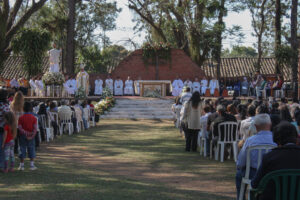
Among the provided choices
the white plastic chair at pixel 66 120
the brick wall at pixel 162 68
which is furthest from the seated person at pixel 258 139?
the brick wall at pixel 162 68

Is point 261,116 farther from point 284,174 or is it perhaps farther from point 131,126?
point 131,126

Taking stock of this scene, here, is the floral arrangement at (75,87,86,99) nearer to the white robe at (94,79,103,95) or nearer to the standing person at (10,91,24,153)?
the white robe at (94,79,103,95)

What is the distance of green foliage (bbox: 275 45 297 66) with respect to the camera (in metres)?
26.5

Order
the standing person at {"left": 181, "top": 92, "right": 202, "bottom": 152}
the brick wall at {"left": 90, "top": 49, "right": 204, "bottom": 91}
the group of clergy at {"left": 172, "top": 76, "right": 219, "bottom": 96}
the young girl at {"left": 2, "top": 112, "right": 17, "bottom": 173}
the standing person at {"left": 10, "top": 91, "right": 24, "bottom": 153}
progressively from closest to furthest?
1. the young girl at {"left": 2, "top": 112, "right": 17, "bottom": 173}
2. the standing person at {"left": 10, "top": 91, "right": 24, "bottom": 153}
3. the standing person at {"left": 181, "top": 92, "right": 202, "bottom": 152}
4. the group of clergy at {"left": 172, "top": 76, "right": 219, "bottom": 96}
5. the brick wall at {"left": 90, "top": 49, "right": 204, "bottom": 91}

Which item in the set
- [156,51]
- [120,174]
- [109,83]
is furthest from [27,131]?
[156,51]

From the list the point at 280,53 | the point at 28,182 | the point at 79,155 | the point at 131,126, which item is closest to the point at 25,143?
the point at 28,182

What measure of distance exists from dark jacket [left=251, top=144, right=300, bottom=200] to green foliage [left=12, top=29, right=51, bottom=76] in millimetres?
22606

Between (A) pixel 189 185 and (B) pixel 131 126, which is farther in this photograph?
(B) pixel 131 126

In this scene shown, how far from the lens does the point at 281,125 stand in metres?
3.85

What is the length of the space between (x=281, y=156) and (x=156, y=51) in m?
26.6

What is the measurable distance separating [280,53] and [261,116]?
22999mm

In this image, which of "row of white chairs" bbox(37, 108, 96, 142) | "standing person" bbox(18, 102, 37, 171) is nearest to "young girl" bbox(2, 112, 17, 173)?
"standing person" bbox(18, 102, 37, 171)

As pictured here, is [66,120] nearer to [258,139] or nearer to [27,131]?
[27,131]

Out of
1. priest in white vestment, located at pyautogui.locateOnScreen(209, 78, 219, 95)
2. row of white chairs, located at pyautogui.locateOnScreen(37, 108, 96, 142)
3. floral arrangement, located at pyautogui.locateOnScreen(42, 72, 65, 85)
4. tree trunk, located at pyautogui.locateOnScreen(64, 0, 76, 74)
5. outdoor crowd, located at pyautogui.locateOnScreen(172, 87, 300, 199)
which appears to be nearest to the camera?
outdoor crowd, located at pyautogui.locateOnScreen(172, 87, 300, 199)
